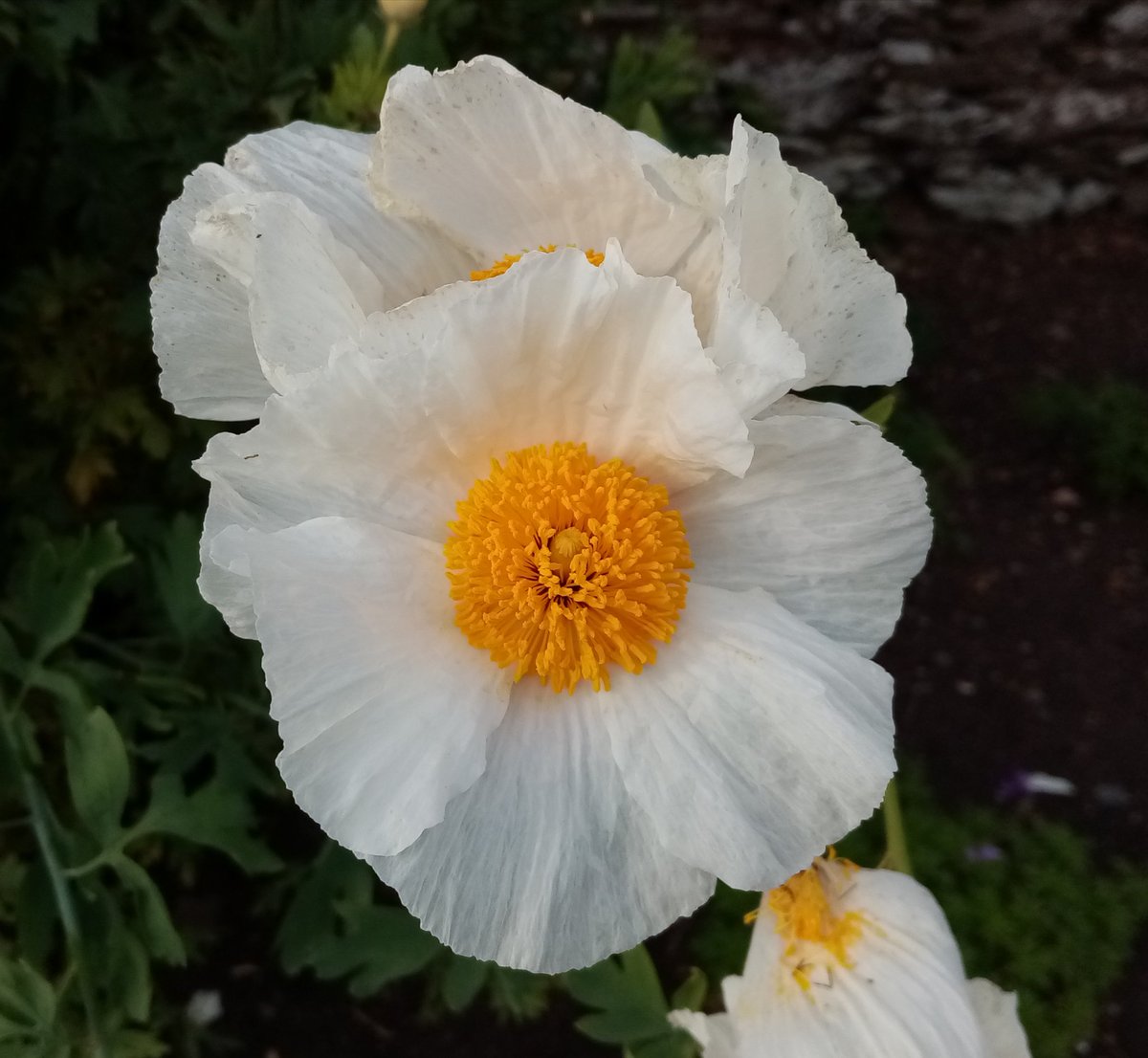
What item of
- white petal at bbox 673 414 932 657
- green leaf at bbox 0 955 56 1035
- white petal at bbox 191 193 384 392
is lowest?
green leaf at bbox 0 955 56 1035

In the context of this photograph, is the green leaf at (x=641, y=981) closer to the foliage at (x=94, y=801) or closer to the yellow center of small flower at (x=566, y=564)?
the foliage at (x=94, y=801)

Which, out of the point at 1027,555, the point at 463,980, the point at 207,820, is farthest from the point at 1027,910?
the point at 207,820

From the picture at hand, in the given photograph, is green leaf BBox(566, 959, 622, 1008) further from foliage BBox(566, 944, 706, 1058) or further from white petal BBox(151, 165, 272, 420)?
white petal BBox(151, 165, 272, 420)

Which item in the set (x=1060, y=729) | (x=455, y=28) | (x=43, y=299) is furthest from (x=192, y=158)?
(x=1060, y=729)

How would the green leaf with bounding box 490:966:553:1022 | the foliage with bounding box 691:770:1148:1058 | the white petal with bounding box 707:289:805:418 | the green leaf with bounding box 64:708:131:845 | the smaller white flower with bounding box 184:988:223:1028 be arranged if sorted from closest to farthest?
the white petal with bounding box 707:289:805:418 < the green leaf with bounding box 64:708:131:845 < the green leaf with bounding box 490:966:553:1022 < the smaller white flower with bounding box 184:988:223:1028 < the foliage with bounding box 691:770:1148:1058

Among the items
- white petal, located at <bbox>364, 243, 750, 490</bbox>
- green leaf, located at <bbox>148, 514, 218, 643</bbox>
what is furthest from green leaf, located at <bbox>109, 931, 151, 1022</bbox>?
white petal, located at <bbox>364, 243, 750, 490</bbox>

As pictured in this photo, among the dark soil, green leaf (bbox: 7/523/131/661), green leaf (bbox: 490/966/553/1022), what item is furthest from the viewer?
the dark soil

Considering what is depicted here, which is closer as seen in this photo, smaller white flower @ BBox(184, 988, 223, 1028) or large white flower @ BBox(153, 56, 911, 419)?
large white flower @ BBox(153, 56, 911, 419)
